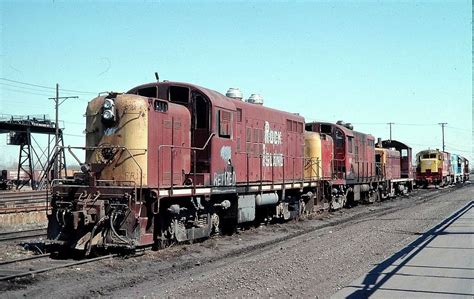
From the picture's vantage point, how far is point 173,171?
12023 mm

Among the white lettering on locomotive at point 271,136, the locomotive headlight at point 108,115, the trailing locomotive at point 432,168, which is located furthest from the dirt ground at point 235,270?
the trailing locomotive at point 432,168

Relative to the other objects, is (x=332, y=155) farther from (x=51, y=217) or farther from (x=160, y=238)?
(x=51, y=217)

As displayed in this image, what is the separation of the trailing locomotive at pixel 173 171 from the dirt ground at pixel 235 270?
28.0 inches

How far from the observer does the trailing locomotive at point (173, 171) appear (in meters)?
10.5

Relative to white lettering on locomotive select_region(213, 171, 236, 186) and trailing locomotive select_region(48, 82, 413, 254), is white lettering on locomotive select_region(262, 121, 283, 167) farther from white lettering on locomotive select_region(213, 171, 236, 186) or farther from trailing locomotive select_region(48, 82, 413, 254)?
white lettering on locomotive select_region(213, 171, 236, 186)

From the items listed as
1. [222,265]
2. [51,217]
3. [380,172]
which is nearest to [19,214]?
[51,217]

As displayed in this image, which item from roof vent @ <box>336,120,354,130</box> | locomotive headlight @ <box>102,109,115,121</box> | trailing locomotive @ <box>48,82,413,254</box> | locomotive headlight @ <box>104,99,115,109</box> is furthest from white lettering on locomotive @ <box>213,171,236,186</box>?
roof vent @ <box>336,120,354,130</box>

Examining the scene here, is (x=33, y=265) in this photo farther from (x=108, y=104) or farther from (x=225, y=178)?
(x=225, y=178)

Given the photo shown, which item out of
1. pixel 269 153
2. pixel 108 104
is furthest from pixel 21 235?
pixel 269 153

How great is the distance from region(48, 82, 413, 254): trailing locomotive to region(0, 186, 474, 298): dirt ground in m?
0.71

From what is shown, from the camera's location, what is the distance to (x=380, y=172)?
105 ft

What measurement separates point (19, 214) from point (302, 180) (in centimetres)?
1120

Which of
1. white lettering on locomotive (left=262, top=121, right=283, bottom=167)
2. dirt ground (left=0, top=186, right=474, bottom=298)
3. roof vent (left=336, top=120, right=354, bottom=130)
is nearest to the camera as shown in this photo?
dirt ground (left=0, top=186, right=474, bottom=298)

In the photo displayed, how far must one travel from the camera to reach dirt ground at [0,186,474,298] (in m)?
7.71
